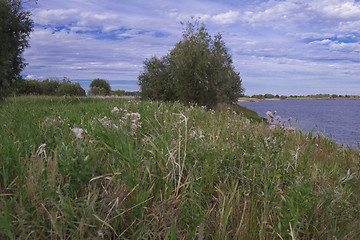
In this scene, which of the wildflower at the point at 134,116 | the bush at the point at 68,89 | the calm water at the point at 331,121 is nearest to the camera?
the wildflower at the point at 134,116

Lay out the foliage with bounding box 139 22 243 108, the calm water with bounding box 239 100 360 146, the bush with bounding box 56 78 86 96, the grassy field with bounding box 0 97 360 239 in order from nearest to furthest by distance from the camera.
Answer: the grassy field with bounding box 0 97 360 239
the calm water with bounding box 239 100 360 146
the foliage with bounding box 139 22 243 108
the bush with bounding box 56 78 86 96

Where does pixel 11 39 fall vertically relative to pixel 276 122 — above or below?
above

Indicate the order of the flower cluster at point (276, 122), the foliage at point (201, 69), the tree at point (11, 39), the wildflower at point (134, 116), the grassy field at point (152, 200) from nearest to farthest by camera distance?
the grassy field at point (152, 200), the wildflower at point (134, 116), the flower cluster at point (276, 122), the tree at point (11, 39), the foliage at point (201, 69)

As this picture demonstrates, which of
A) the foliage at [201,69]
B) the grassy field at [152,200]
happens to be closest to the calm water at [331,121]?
the grassy field at [152,200]

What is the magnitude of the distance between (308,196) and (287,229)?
366mm

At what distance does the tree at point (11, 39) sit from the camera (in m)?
17.2

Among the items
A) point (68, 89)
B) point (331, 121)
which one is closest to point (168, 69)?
point (68, 89)

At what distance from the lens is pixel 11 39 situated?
18234 millimetres

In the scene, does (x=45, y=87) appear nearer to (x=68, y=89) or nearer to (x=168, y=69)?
(x=68, y=89)

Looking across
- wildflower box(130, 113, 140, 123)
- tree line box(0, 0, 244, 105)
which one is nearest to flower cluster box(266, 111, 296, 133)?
wildflower box(130, 113, 140, 123)

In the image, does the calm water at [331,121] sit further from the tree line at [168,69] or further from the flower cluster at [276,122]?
the tree line at [168,69]

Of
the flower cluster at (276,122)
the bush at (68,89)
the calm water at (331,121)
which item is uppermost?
the bush at (68,89)

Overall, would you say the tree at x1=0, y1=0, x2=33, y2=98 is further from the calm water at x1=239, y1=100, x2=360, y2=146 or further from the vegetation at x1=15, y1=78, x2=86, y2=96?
the vegetation at x1=15, y1=78, x2=86, y2=96

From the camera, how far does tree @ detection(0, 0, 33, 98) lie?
17.2 meters
